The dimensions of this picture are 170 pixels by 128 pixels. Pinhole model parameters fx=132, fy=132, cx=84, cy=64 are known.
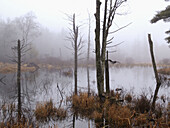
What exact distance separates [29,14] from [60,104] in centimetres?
3610

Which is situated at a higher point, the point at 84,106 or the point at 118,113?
the point at 118,113

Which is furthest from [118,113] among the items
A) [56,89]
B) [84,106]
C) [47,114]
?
[56,89]

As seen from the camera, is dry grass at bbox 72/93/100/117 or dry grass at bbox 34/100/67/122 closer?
dry grass at bbox 34/100/67/122

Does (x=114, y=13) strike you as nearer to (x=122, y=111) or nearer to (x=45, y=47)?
(x=122, y=111)

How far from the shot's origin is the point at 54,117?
4.49 m

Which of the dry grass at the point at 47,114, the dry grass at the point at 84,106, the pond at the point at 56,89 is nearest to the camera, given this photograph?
the dry grass at the point at 47,114

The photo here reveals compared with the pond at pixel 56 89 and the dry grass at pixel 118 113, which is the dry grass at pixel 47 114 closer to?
the pond at pixel 56 89

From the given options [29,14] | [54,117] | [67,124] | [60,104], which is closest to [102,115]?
[67,124]

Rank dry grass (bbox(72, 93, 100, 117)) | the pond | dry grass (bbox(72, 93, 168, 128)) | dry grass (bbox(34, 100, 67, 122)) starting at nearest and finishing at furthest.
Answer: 1. dry grass (bbox(72, 93, 168, 128))
2. dry grass (bbox(34, 100, 67, 122))
3. dry grass (bbox(72, 93, 100, 117))
4. the pond

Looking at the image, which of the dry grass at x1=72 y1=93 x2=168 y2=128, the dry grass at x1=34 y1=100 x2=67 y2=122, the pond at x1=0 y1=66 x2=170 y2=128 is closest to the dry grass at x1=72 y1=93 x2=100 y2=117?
the dry grass at x1=72 y1=93 x2=168 y2=128

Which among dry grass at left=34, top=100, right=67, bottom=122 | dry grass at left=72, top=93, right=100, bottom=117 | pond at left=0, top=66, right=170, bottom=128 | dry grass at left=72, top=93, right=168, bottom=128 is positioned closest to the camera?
dry grass at left=72, top=93, right=168, bottom=128

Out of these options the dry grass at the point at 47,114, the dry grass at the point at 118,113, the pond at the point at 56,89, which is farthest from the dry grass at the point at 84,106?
the dry grass at the point at 47,114

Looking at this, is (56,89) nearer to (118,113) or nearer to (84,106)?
(84,106)

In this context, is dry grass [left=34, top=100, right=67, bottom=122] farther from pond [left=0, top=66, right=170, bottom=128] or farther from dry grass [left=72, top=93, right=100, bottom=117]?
dry grass [left=72, top=93, right=100, bottom=117]
